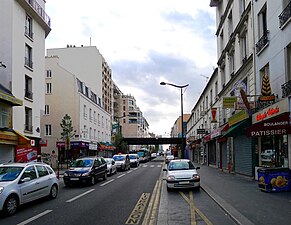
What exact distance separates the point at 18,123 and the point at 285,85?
19702 millimetres

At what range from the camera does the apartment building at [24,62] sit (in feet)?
83.0

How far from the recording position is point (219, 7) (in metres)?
31.8

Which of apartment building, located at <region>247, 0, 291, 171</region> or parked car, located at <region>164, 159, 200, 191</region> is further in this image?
parked car, located at <region>164, 159, 200, 191</region>

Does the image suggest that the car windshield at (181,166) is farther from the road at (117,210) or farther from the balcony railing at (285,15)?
the balcony railing at (285,15)

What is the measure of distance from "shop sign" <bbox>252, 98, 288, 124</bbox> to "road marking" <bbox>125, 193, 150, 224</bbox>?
6.42m

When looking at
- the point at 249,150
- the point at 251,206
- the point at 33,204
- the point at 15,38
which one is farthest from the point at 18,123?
the point at 251,206

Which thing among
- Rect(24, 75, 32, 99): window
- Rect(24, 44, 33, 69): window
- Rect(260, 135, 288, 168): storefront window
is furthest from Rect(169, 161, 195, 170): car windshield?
Rect(24, 44, 33, 69): window

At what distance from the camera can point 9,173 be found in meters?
11.3

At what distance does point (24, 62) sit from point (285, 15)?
813 inches

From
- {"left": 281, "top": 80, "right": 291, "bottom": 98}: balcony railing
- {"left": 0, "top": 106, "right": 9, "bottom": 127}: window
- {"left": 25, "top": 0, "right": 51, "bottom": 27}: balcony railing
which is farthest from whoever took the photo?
{"left": 25, "top": 0, "right": 51, "bottom": 27}: balcony railing

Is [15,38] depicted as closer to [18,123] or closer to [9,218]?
[18,123]

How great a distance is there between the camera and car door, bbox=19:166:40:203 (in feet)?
35.5

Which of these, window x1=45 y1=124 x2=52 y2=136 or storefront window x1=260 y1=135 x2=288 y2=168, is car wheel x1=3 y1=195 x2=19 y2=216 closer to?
storefront window x1=260 y1=135 x2=288 y2=168

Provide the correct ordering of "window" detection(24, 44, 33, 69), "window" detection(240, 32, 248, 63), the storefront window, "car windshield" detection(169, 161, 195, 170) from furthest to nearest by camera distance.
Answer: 1. "window" detection(24, 44, 33, 69)
2. "window" detection(240, 32, 248, 63)
3. "car windshield" detection(169, 161, 195, 170)
4. the storefront window
